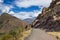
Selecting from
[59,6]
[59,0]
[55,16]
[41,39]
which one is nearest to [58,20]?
[55,16]

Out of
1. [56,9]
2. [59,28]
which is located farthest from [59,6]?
[59,28]

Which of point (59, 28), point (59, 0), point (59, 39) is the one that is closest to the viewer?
point (59, 39)

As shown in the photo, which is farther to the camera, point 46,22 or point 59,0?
point 59,0

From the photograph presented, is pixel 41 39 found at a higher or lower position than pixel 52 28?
higher

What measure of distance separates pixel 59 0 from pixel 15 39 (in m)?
45.2

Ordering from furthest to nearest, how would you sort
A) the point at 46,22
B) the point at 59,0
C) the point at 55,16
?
the point at 59,0 → the point at 46,22 → the point at 55,16

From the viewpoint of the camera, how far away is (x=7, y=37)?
4244cm

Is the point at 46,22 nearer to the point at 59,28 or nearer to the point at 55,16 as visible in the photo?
the point at 55,16

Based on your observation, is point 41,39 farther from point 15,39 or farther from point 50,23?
point 50,23

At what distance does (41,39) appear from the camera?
2719 cm

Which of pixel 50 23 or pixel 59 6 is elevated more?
pixel 59 6

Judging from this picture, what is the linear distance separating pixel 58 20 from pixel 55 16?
2650 mm

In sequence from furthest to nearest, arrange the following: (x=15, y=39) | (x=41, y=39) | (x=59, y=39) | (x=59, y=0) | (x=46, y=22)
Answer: (x=59, y=0)
(x=46, y=22)
(x=15, y=39)
(x=59, y=39)
(x=41, y=39)

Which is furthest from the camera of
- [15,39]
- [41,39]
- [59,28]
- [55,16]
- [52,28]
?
[55,16]
